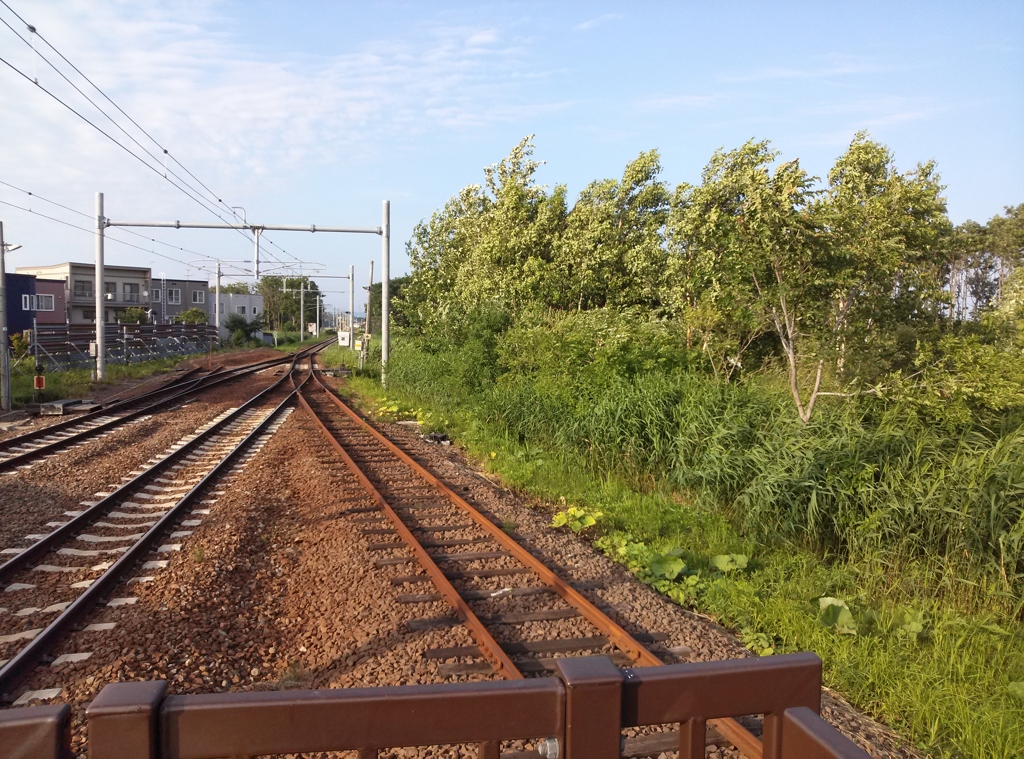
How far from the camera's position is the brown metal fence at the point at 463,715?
4.80 ft

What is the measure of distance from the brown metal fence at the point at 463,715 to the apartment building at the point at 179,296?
2936 inches

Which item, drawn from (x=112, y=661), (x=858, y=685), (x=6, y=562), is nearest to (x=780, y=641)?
(x=858, y=685)

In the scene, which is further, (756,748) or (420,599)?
(420,599)

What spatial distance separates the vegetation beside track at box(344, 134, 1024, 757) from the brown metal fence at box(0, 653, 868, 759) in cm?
299

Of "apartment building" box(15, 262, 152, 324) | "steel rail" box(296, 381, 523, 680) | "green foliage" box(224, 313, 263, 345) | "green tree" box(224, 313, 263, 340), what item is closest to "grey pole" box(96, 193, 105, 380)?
"steel rail" box(296, 381, 523, 680)

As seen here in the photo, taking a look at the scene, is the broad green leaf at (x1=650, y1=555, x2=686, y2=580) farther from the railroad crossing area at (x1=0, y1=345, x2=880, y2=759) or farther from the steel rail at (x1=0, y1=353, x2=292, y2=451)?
the steel rail at (x1=0, y1=353, x2=292, y2=451)

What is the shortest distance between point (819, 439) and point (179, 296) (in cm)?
7968

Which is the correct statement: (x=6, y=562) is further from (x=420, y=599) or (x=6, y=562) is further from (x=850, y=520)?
(x=850, y=520)

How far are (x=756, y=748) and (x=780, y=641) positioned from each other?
182 centimetres

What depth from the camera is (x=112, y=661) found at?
4.67 metres

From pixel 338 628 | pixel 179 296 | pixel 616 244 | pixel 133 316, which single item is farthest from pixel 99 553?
pixel 179 296

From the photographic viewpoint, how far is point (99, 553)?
697cm

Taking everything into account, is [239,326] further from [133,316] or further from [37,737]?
[37,737]

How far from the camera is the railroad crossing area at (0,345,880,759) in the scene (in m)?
1.54
